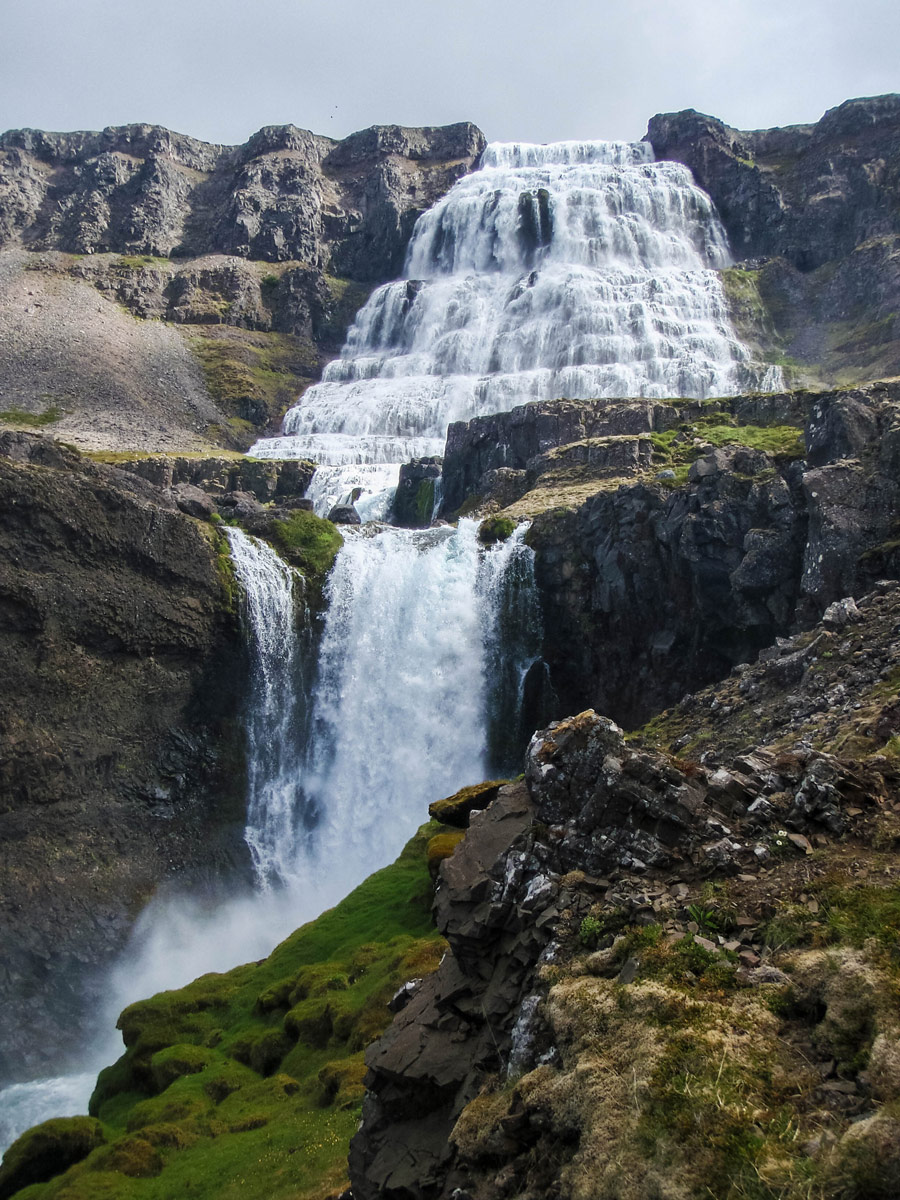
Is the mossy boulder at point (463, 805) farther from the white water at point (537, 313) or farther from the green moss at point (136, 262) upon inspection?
the green moss at point (136, 262)

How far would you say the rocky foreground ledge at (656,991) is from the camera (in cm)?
→ 589

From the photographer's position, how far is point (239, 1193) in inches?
529

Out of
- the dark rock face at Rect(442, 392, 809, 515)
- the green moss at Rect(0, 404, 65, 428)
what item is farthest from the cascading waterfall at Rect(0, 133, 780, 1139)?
the green moss at Rect(0, 404, 65, 428)

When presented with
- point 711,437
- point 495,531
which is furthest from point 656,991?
point 711,437

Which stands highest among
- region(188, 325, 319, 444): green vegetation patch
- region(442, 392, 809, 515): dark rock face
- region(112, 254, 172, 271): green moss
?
region(112, 254, 172, 271): green moss

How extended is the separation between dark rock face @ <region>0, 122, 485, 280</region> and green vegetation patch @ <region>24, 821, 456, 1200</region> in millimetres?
115686

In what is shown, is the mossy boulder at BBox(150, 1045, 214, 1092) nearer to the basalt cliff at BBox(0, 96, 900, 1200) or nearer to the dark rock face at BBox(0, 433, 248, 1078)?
the basalt cliff at BBox(0, 96, 900, 1200)

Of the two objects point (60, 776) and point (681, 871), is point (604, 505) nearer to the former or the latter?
point (60, 776)

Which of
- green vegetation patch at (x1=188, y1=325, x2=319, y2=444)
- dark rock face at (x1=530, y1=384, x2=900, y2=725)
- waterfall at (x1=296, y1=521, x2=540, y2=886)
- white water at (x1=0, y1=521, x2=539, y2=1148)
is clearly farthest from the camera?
green vegetation patch at (x1=188, y1=325, x2=319, y2=444)

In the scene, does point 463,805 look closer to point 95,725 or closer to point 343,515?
point 95,725

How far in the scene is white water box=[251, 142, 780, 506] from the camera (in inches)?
3125

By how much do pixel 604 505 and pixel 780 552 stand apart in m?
10.4

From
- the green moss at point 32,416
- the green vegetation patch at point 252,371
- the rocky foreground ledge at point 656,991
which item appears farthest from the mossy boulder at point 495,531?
the green moss at point 32,416

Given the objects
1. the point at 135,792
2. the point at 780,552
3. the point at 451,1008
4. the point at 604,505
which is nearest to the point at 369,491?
the point at 604,505
